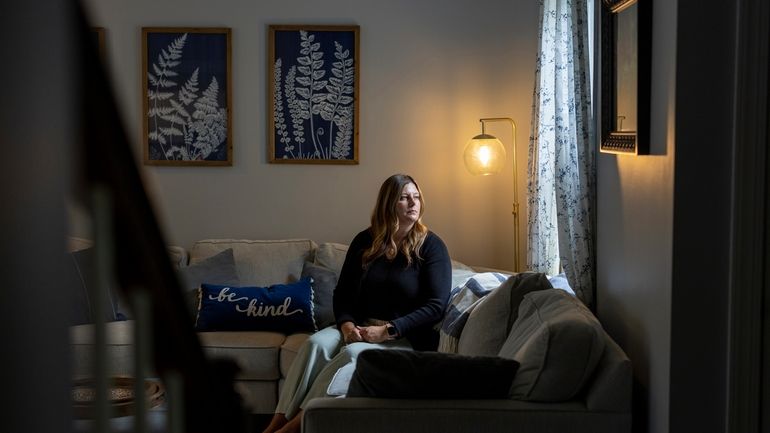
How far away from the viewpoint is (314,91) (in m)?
5.52

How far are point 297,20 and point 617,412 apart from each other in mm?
3371

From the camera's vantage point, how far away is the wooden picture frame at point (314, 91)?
5.50m

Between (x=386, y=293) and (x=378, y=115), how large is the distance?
1.56m

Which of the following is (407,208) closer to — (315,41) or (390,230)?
(390,230)

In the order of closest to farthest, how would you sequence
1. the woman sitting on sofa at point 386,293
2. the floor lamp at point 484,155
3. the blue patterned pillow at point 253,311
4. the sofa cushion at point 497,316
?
1. the sofa cushion at point 497,316
2. the woman sitting on sofa at point 386,293
3. the blue patterned pillow at point 253,311
4. the floor lamp at point 484,155

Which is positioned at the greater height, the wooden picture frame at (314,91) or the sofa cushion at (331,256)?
the wooden picture frame at (314,91)

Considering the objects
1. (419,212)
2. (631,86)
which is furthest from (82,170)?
(419,212)

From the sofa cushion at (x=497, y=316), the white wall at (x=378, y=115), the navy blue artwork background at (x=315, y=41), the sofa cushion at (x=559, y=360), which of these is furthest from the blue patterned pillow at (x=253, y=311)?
the sofa cushion at (x=559, y=360)

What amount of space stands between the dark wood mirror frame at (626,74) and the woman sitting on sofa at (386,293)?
3.30ft

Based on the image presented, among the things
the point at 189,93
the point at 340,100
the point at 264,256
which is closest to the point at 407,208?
the point at 264,256

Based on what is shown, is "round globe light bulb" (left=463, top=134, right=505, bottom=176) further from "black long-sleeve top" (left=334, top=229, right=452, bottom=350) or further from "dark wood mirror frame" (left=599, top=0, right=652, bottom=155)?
"dark wood mirror frame" (left=599, top=0, right=652, bottom=155)

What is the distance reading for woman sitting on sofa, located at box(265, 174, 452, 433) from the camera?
4094 millimetres

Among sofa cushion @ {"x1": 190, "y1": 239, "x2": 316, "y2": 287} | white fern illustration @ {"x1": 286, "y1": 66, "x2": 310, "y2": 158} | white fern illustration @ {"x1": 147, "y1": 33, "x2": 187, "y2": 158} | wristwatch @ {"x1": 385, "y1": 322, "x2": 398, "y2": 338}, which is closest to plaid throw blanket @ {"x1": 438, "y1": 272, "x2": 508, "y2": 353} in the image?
wristwatch @ {"x1": 385, "y1": 322, "x2": 398, "y2": 338}

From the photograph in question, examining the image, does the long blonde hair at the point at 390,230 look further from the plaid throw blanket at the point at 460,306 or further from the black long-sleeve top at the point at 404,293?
the plaid throw blanket at the point at 460,306
